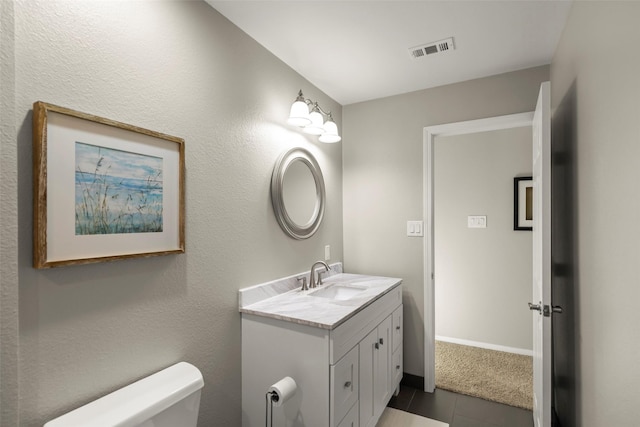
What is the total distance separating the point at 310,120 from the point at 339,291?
46.2 inches

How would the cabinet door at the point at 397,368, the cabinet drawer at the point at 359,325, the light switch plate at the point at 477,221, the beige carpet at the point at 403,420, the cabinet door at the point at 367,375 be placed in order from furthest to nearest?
the light switch plate at the point at 477,221
the cabinet door at the point at 397,368
the beige carpet at the point at 403,420
the cabinet door at the point at 367,375
the cabinet drawer at the point at 359,325

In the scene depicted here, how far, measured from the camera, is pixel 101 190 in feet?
3.64

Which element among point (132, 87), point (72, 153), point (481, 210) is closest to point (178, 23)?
point (132, 87)

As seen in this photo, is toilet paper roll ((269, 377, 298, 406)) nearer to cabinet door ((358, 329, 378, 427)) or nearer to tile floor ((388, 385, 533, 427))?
cabinet door ((358, 329, 378, 427))

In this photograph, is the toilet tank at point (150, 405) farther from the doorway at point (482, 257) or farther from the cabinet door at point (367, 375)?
the doorway at point (482, 257)

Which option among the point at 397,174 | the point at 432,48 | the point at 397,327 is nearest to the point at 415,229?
the point at 397,174

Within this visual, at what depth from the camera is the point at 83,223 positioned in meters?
1.06

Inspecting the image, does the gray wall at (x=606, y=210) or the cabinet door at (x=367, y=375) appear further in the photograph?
the cabinet door at (x=367, y=375)

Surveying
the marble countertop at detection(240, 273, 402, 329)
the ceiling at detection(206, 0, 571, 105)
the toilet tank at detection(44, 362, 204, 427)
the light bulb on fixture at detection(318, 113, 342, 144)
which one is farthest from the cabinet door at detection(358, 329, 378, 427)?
the ceiling at detection(206, 0, 571, 105)

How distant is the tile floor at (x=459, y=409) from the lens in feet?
6.88

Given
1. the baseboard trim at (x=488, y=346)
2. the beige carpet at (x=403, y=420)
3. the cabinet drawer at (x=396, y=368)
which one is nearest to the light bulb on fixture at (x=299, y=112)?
the cabinet drawer at (x=396, y=368)

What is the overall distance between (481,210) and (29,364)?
339 cm

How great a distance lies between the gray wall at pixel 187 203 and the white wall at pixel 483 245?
6.64 ft

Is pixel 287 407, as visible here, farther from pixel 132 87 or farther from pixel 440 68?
pixel 440 68
